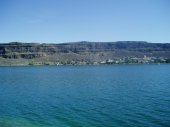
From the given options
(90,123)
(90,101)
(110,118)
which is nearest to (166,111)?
(110,118)

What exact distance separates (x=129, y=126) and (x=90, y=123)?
401 centimetres

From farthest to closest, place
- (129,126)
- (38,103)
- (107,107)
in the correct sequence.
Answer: (38,103) → (107,107) → (129,126)

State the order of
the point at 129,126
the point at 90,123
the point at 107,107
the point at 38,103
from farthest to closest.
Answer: the point at 38,103, the point at 107,107, the point at 90,123, the point at 129,126

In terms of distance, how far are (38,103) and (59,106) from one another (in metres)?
4.32

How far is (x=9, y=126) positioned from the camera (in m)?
29.4

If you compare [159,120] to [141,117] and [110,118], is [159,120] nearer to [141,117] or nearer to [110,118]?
[141,117]

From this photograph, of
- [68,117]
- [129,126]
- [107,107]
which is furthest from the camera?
[107,107]

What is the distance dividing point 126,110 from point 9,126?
13.0 m

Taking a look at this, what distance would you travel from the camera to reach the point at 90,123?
29719mm

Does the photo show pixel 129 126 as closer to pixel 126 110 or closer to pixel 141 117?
pixel 141 117

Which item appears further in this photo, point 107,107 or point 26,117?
point 107,107

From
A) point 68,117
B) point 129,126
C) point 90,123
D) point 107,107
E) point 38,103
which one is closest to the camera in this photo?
point 129,126

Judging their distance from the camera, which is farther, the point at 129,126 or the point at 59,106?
the point at 59,106

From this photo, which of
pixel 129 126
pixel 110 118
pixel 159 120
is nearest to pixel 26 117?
pixel 110 118
